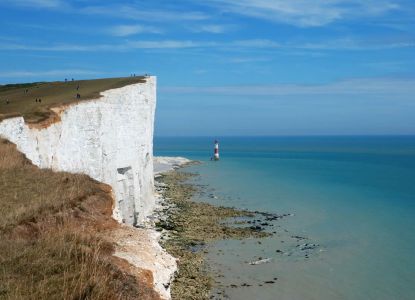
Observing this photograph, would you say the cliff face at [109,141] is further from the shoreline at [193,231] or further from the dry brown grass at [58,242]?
the dry brown grass at [58,242]

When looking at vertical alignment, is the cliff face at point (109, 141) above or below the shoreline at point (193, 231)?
above

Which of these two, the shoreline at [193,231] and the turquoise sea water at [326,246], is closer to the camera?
the shoreline at [193,231]

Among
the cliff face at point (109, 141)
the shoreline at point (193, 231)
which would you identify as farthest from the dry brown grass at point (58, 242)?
the cliff face at point (109, 141)

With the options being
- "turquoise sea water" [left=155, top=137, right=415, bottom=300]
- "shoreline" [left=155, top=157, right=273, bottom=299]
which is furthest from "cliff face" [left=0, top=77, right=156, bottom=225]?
"turquoise sea water" [left=155, top=137, right=415, bottom=300]

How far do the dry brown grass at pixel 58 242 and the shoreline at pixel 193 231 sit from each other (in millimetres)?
6062

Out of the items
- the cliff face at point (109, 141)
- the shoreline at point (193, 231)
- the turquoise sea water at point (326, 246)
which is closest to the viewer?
the shoreline at point (193, 231)

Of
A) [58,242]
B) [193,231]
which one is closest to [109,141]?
[193,231]

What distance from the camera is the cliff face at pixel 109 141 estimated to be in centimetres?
1800

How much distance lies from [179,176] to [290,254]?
121 feet

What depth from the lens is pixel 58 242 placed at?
6551 mm

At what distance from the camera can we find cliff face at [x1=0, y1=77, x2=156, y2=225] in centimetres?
1800

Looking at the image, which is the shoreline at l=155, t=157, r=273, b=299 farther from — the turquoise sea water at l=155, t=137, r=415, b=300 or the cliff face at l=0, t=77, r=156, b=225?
the cliff face at l=0, t=77, r=156, b=225

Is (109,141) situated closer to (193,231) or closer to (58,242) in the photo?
(193,231)

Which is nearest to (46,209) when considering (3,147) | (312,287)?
(3,147)
